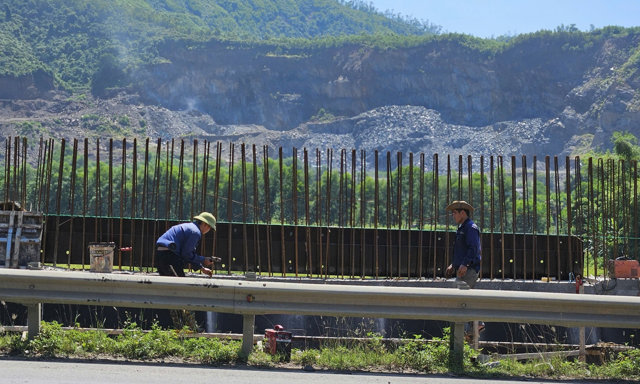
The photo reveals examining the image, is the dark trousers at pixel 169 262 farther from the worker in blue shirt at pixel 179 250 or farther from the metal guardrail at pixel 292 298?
the metal guardrail at pixel 292 298

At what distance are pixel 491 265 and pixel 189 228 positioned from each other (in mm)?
12747

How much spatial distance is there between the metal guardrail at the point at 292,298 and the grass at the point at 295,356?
0.49 metres

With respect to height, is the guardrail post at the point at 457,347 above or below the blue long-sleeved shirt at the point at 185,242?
below

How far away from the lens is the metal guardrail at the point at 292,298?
377 inches

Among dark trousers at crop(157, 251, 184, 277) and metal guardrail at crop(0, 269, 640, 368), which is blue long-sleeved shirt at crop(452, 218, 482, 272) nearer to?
metal guardrail at crop(0, 269, 640, 368)

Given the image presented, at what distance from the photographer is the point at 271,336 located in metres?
10.0

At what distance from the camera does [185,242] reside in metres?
11.9

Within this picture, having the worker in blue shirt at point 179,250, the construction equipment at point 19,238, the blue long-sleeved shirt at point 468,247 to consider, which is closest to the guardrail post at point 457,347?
the blue long-sleeved shirt at point 468,247

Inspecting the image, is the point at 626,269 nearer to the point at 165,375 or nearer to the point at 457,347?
the point at 457,347

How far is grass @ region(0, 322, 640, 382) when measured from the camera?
31.8 ft

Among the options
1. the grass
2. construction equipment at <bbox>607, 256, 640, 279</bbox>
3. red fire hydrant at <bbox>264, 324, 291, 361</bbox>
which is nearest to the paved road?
the grass

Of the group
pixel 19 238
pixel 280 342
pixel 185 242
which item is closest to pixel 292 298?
pixel 280 342

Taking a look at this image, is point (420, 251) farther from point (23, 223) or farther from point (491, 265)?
point (23, 223)

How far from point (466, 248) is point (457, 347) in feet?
7.70
